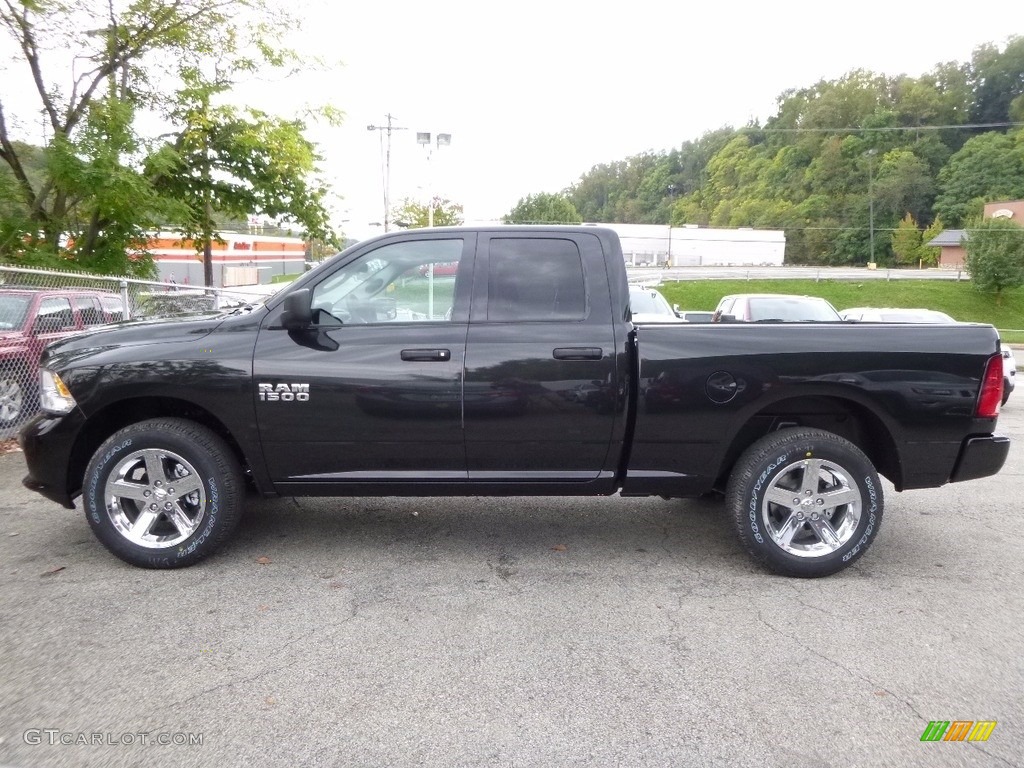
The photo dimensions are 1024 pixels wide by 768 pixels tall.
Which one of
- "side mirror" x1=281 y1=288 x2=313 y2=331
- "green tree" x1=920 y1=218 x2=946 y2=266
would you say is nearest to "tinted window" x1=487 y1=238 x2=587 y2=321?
"side mirror" x1=281 y1=288 x2=313 y2=331

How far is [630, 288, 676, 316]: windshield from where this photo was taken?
43.1 feet

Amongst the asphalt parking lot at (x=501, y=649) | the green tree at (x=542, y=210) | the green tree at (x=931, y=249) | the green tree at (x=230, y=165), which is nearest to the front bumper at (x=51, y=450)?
the asphalt parking lot at (x=501, y=649)

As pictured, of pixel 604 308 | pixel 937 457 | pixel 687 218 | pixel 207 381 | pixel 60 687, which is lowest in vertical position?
pixel 60 687

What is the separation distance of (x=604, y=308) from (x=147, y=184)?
1044cm

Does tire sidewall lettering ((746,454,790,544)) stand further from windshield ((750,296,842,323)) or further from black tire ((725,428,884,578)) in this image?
windshield ((750,296,842,323))

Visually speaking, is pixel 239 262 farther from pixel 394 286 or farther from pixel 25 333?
pixel 394 286

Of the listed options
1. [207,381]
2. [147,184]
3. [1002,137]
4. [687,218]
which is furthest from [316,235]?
[687,218]

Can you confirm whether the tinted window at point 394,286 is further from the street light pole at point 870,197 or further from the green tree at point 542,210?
the street light pole at point 870,197

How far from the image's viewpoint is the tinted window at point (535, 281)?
4250 mm

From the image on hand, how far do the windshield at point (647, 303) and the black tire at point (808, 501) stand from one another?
28.9 ft

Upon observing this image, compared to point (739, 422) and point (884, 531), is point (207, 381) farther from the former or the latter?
point (884, 531)

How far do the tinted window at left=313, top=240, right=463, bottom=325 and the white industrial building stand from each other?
6810 cm

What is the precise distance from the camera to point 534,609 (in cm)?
377

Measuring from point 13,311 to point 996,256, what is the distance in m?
42.6
